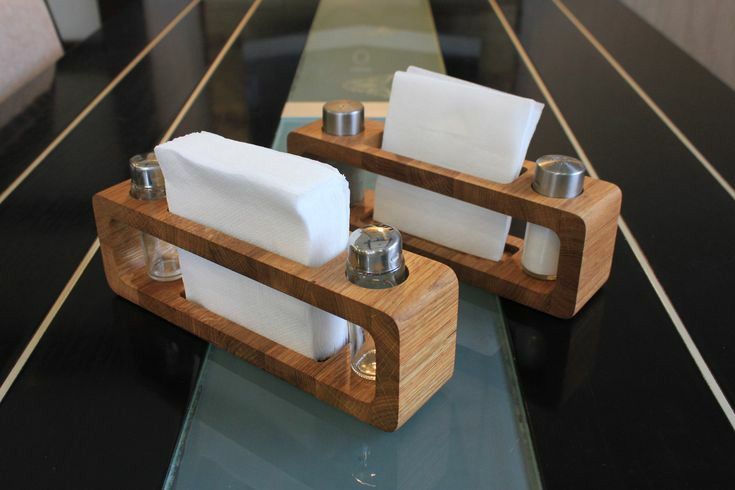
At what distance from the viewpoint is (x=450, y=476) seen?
0.48 metres

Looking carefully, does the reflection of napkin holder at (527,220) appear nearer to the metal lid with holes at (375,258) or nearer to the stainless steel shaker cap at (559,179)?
the stainless steel shaker cap at (559,179)

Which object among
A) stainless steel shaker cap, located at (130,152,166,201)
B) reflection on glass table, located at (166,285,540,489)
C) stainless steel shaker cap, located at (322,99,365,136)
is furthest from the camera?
stainless steel shaker cap, located at (322,99,365,136)

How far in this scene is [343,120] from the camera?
2.39 ft

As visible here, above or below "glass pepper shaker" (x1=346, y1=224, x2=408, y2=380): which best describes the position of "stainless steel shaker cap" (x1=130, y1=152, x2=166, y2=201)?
below

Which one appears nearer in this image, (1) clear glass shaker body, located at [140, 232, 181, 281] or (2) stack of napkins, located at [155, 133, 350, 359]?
(2) stack of napkins, located at [155, 133, 350, 359]

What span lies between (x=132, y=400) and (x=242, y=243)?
0.13 metres

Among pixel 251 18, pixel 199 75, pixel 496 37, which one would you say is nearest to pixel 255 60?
pixel 199 75

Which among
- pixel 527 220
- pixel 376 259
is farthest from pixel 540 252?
pixel 376 259

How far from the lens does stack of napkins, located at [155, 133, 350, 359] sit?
1.63ft

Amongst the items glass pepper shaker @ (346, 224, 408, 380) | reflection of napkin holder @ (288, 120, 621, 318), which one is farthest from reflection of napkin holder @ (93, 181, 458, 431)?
reflection of napkin holder @ (288, 120, 621, 318)

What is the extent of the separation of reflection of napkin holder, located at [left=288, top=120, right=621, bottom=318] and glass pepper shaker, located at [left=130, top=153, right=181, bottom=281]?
171 mm

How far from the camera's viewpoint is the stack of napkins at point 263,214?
50 cm

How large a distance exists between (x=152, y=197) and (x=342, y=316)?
8.0 inches

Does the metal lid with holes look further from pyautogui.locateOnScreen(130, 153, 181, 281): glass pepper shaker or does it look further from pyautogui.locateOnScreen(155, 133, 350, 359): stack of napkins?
pyautogui.locateOnScreen(130, 153, 181, 281): glass pepper shaker
